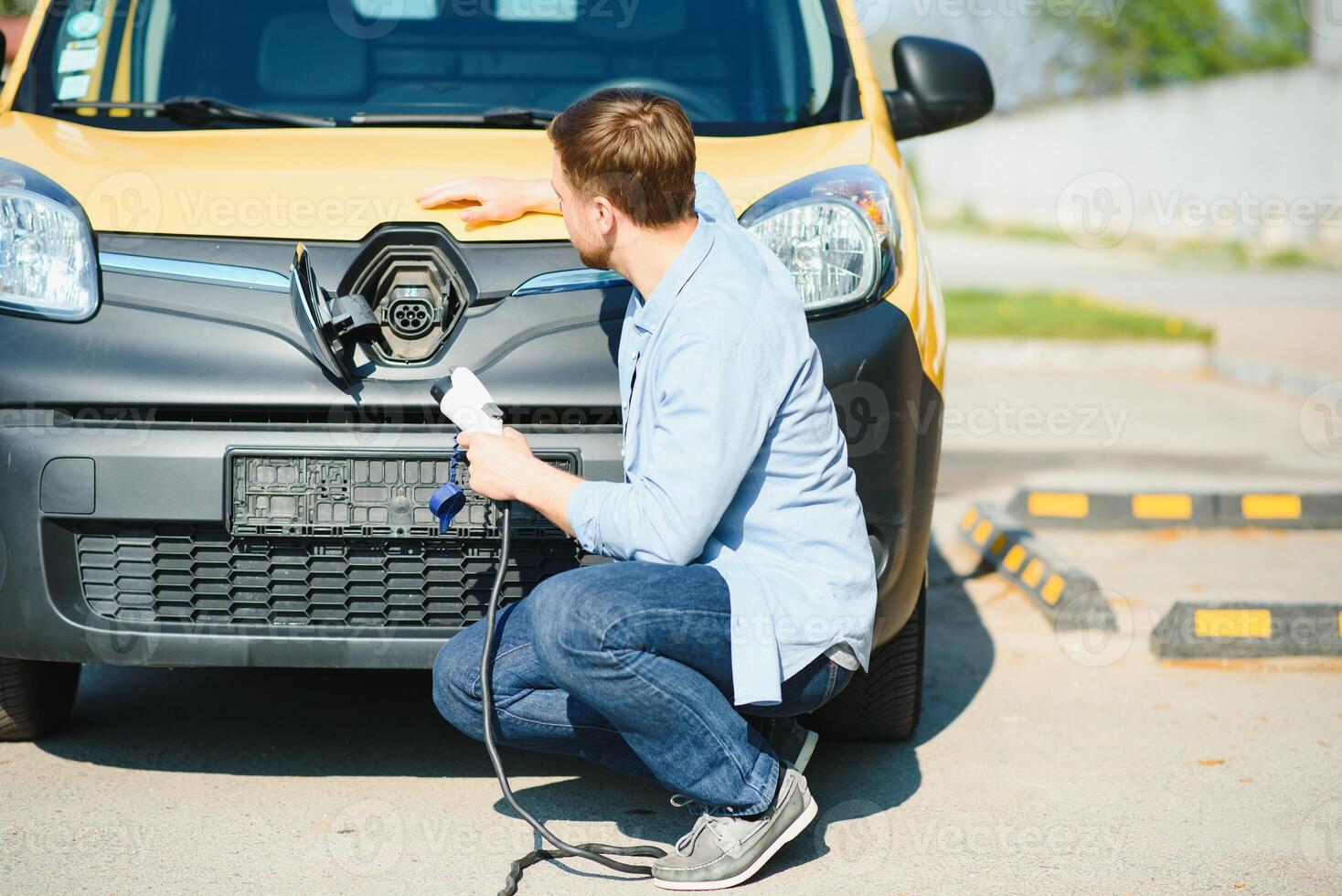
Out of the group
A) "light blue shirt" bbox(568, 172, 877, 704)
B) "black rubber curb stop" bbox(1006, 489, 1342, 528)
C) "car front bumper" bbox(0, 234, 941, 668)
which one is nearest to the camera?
"light blue shirt" bbox(568, 172, 877, 704)

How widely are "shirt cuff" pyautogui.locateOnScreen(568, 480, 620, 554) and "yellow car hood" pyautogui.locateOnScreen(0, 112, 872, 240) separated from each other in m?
0.58

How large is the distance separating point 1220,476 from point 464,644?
520cm

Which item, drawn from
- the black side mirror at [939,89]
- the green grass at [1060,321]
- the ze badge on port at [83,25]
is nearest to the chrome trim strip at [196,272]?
the ze badge on port at [83,25]

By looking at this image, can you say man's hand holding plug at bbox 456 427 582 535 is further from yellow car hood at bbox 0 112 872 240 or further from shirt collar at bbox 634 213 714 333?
yellow car hood at bbox 0 112 872 240

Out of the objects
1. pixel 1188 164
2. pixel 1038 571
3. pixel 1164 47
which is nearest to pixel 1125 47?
pixel 1164 47

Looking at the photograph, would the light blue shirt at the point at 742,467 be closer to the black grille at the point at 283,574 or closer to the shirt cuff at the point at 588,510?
the shirt cuff at the point at 588,510

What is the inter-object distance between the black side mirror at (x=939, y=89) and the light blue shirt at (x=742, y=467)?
1194 mm

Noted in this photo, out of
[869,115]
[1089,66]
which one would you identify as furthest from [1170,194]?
[869,115]

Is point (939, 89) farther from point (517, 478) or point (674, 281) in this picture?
point (517, 478)

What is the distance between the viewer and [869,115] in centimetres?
354

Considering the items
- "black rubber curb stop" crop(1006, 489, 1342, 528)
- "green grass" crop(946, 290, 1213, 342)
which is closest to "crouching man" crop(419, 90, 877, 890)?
"black rubber curb stop" crop(1006, 489, 1342, 528)

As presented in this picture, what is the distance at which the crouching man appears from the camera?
2533mm

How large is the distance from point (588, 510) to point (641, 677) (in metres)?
0.30

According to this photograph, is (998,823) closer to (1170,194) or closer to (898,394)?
(898,394)
